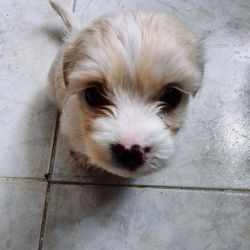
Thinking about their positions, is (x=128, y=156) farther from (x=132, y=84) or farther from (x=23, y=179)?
(x=23, y=179)

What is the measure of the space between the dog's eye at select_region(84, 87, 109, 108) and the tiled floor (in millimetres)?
535

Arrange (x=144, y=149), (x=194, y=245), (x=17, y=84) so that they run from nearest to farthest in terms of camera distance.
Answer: (x=144, y=149), (x=194, y=245), (x=17, y=84)

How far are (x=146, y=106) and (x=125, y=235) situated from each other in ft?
2.09

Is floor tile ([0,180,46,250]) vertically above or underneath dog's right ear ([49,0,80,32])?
underneath

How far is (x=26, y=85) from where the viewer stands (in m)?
1.96

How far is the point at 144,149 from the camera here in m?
1.22

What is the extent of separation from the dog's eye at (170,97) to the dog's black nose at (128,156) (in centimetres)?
18

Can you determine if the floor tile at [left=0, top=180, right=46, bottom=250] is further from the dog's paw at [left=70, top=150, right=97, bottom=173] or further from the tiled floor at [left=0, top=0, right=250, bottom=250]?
the dog's paw at [left=70, top=150, right=97, bottom=173]

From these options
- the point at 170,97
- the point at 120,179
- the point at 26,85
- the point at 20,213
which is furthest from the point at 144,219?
the point at 26,85

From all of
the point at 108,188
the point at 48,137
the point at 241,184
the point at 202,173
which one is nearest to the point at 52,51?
the point at 48,137

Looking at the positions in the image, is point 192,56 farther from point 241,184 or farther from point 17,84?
point 17,84

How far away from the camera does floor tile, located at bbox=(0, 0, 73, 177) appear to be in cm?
183

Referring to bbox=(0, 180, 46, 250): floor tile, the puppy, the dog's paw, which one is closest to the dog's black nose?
the puppy

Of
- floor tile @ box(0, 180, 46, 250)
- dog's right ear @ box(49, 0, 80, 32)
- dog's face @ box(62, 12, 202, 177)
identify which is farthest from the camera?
dog's right ear @ box(49, 0, 80, 32)
